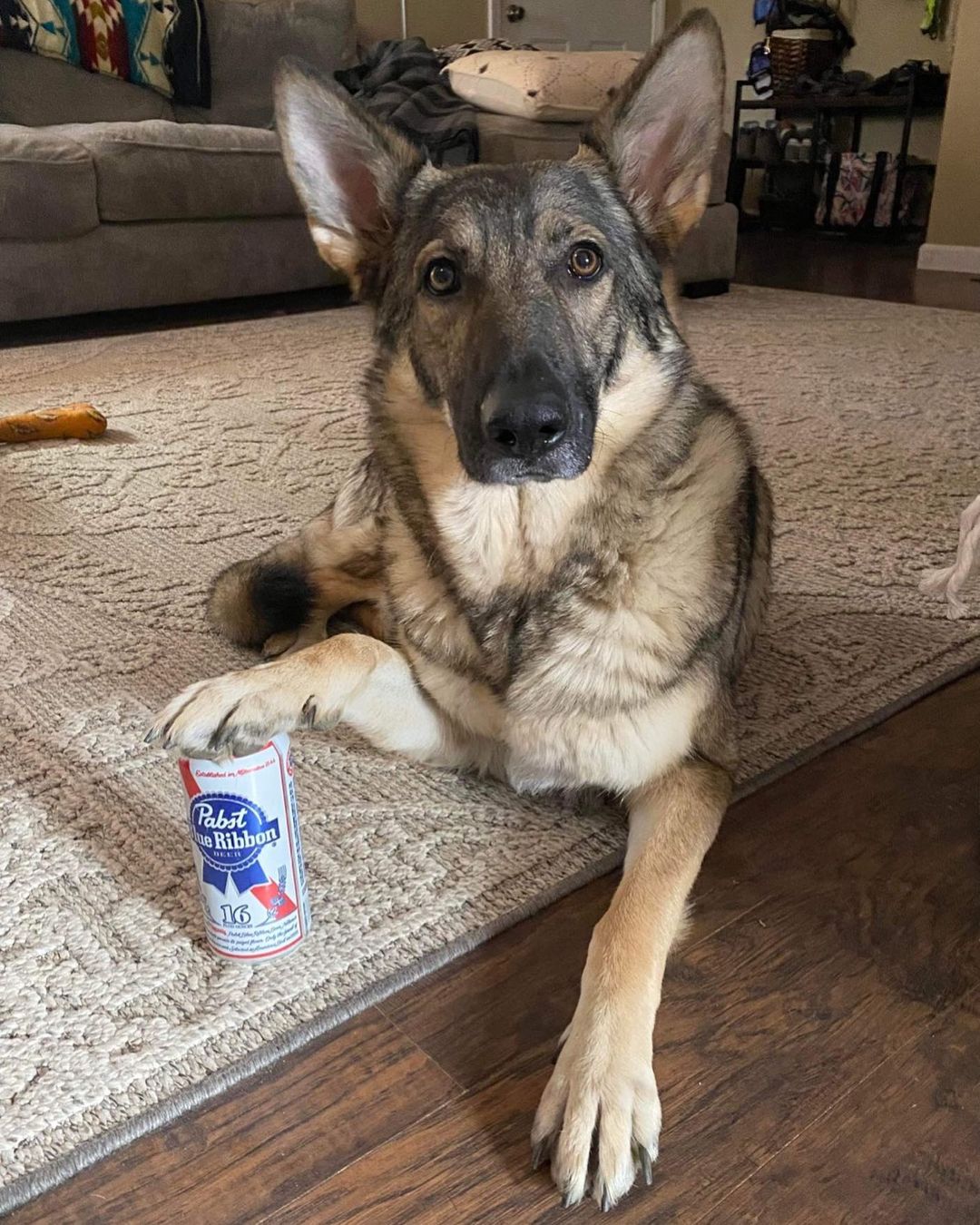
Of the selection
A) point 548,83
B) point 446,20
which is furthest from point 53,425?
point 446,20

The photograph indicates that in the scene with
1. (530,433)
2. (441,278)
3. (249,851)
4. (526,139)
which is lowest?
(249,851)

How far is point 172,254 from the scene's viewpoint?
4.52m

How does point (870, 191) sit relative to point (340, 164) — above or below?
Result: below

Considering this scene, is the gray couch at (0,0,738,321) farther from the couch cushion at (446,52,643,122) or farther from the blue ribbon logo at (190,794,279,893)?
the blue ribbon logo at (190,794,279,893)

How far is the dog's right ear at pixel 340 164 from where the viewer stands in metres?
1.35

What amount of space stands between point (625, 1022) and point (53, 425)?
8.22 ft

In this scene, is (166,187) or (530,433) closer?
(530,433)

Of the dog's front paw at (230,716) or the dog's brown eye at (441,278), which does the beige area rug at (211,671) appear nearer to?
the dog's front paw at (230,716)

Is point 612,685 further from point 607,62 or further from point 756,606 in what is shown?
point 607,62

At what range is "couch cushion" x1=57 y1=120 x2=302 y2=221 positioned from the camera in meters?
4.31

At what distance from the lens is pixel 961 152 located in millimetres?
6438

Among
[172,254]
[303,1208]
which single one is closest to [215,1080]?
[303,1208]

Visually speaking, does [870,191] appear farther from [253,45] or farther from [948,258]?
[253,45]

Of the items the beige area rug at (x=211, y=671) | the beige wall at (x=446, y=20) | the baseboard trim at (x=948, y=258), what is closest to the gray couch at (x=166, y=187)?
the beige area rug at (x=211, y=671)
